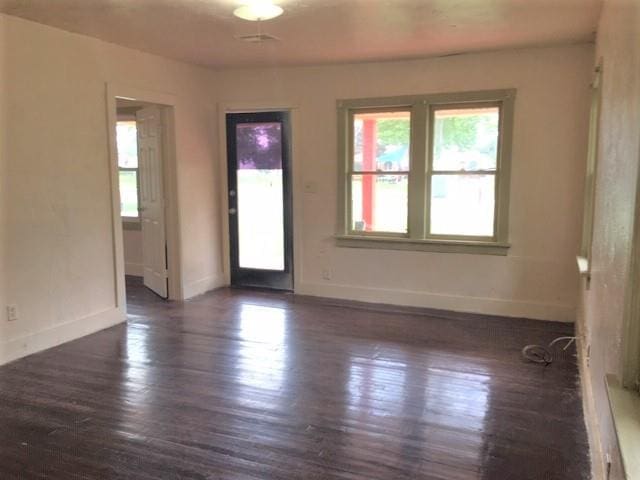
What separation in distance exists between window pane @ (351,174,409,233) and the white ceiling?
122 centimetres

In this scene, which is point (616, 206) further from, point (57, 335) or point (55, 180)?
point (57, 335)

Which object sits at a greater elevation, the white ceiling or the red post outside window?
the white ceiling

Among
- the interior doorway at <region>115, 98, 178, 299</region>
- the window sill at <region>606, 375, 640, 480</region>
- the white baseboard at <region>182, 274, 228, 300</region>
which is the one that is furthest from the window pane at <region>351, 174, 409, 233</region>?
the window sill at <region>606, 375, 640, 480</region>

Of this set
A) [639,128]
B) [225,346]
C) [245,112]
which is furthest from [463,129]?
[639,128]

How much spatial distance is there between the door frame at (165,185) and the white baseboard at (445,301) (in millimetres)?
1385

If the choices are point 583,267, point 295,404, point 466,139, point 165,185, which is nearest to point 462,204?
point 466,139

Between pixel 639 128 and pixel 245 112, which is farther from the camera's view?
pixel 245 112

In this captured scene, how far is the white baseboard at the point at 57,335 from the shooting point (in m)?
3.94

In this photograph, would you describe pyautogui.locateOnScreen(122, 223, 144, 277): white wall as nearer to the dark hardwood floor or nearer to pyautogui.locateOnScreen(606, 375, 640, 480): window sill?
the dark hardwood floor

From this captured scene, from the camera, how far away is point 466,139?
5.19 m

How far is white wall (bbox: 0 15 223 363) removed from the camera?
12.8 ft

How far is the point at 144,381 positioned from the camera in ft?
11.7

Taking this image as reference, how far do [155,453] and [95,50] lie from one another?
134 inches

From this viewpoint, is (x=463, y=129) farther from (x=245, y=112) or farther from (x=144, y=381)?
(x=144, y=381)
